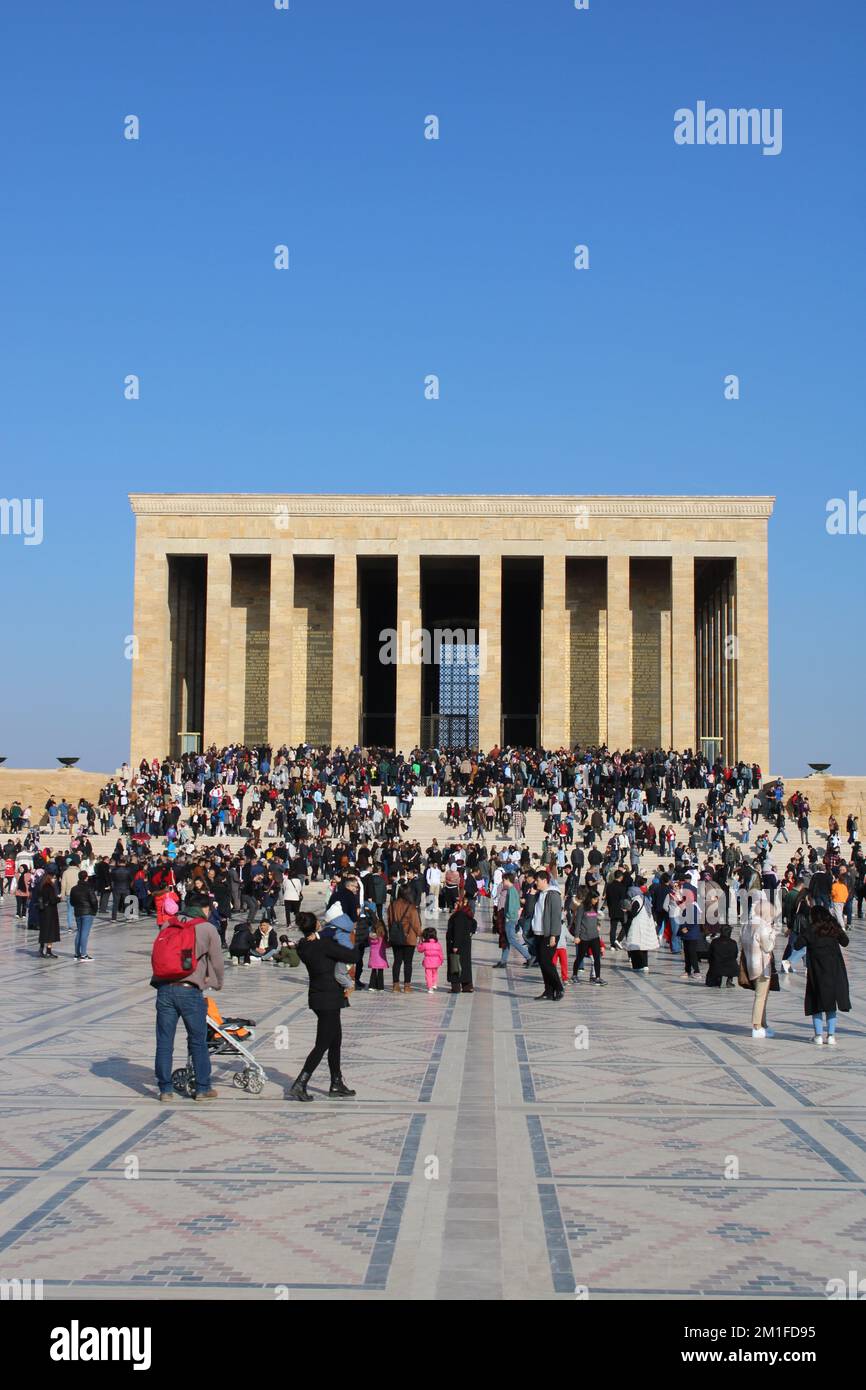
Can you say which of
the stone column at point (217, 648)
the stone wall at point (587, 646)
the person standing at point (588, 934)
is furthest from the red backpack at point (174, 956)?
the stone wall at point (587, 646)

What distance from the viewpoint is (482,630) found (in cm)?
4781

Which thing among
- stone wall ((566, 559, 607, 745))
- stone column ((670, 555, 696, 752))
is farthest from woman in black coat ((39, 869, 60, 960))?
stone wall ((566, 559, 607, 745))

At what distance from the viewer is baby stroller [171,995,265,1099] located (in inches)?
393

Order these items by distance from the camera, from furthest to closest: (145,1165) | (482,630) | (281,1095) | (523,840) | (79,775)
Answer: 1. (482,630)
2. (79,775)
3. (523,840)
4. (281,1095)
5. (145,1165)

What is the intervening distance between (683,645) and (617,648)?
234 cm

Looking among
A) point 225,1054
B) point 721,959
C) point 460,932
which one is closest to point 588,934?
point 721,959

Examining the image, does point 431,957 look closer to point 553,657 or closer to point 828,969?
point 828,969

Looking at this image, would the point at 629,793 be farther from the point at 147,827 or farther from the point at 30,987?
the point at 30,987

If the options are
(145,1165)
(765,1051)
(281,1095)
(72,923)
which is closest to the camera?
(145,1165)

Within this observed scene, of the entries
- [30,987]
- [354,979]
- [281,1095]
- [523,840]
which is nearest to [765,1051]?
[281,1095]

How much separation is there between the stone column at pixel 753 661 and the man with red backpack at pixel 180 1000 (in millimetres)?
39916

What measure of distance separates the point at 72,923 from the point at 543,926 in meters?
11.7

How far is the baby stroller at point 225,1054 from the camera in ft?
32.8

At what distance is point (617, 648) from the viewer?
4884 cm
